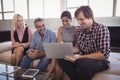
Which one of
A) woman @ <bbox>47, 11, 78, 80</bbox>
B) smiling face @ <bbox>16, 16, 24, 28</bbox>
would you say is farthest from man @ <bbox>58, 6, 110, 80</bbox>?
smiling face @ <bbox>16, 16, 24, 28</bbox>

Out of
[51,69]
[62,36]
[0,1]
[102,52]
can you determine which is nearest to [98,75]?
[102,52]

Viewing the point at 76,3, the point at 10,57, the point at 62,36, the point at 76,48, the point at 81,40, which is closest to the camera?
the point at 81,40

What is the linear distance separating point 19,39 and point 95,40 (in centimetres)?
138

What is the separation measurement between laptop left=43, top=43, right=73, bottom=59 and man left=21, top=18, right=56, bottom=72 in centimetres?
28

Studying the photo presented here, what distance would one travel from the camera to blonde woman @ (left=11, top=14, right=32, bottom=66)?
2.32 m

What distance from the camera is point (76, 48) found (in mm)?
1955

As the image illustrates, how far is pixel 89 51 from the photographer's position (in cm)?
→ 171

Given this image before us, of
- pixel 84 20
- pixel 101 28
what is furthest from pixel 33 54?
pixel 101 28

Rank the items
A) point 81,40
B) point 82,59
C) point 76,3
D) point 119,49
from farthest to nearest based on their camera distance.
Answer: point 76,3 → point 119,49 → point 81,40 → point 82,59

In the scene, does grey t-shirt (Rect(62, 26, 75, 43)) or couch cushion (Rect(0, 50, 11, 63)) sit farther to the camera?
couch cushion (Rect(0, 50, 11, 63))

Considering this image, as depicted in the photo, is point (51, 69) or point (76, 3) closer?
point (51, 69)

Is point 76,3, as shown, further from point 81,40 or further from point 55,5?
point 81,40

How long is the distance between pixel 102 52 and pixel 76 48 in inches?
18.4

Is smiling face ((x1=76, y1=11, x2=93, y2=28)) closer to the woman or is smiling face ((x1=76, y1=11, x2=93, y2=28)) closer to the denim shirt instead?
the woman
